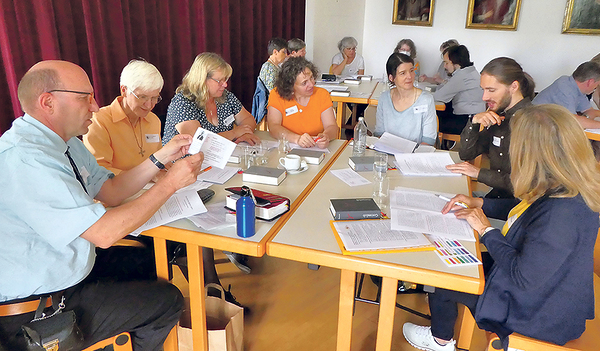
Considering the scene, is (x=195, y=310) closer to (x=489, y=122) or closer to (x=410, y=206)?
(x=410, y=206)

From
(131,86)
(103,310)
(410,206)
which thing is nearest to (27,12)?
(131,86)

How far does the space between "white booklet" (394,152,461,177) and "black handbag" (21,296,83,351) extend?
157 centimetres

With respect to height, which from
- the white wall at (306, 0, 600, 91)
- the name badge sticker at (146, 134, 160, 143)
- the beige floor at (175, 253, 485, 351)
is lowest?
the beige floor at (175, 253, 485, 351)

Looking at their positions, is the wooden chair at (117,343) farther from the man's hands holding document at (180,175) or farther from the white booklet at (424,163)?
the white booklet at (424,163)

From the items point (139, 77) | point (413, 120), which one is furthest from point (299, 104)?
Result: point (139, 77)

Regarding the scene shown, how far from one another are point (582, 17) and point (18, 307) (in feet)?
25.0

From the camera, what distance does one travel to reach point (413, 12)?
23.5 ft

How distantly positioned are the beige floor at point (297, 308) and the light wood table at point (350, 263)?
1.88 feet

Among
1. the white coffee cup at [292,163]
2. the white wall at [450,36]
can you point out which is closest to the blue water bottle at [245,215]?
the white coffee cup at [292,163]

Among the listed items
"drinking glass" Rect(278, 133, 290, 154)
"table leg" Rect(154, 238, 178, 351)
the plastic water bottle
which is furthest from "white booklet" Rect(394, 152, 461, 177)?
"table leg" Rect(154, 238, 178, 351)

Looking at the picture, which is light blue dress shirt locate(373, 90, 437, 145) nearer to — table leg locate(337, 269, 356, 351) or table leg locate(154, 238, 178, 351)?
table leg locate(337, 269, 356, 351)

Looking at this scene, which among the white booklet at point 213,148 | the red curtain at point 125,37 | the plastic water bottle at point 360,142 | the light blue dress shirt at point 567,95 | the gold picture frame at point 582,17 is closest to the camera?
the white booklet at point 213,148

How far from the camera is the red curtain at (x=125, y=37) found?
7.25ft

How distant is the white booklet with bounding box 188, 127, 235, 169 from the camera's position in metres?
1.71
